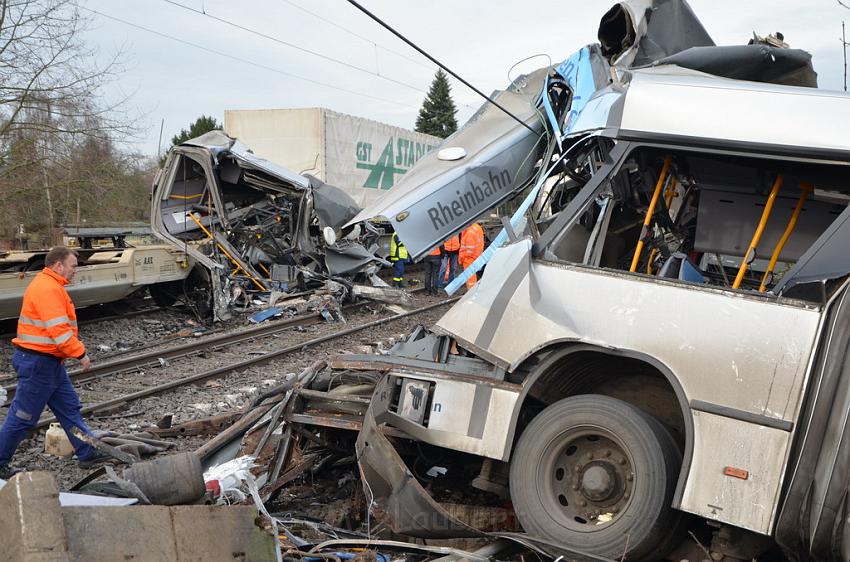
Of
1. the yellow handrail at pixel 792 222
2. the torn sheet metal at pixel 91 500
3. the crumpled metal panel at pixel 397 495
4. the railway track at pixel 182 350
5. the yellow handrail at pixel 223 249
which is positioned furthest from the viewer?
the yellow handrail at pixel 223 249

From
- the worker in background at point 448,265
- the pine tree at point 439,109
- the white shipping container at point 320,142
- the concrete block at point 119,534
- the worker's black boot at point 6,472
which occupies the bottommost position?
the worker's black boot at point 6,472

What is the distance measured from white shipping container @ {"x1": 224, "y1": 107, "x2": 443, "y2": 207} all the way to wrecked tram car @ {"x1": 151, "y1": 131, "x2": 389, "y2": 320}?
14.3ft

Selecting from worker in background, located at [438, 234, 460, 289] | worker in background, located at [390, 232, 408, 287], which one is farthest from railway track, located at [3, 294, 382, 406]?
worker in background, located at [438, 234, 460, 289]

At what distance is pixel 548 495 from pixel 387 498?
86 cm

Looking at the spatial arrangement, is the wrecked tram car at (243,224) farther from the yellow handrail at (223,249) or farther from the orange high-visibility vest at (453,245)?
the orange high-visibility vest at (453,245)

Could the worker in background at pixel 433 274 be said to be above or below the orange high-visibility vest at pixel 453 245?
below

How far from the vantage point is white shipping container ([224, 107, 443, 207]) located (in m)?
19.3

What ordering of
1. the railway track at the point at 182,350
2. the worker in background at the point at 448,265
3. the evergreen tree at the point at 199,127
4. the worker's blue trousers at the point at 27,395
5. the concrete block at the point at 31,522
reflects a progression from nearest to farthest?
the concrete block at the point at 31,522, the worker's blue trousers at the point at 27,395, the railway track at the point at 182,350, the worker in background at the point at 448,265, the evergreen tree at the point at 199,127

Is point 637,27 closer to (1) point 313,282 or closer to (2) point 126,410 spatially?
(2) point 126,410

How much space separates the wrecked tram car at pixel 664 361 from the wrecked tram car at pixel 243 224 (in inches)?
332

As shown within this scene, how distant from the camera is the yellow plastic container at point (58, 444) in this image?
571 centimetres

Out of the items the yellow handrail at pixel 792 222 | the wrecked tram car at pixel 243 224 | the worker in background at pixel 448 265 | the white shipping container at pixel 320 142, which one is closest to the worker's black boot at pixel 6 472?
the yellow handrail at pixel 792 222

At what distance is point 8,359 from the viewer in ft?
30.1

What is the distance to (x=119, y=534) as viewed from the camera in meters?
2.74
